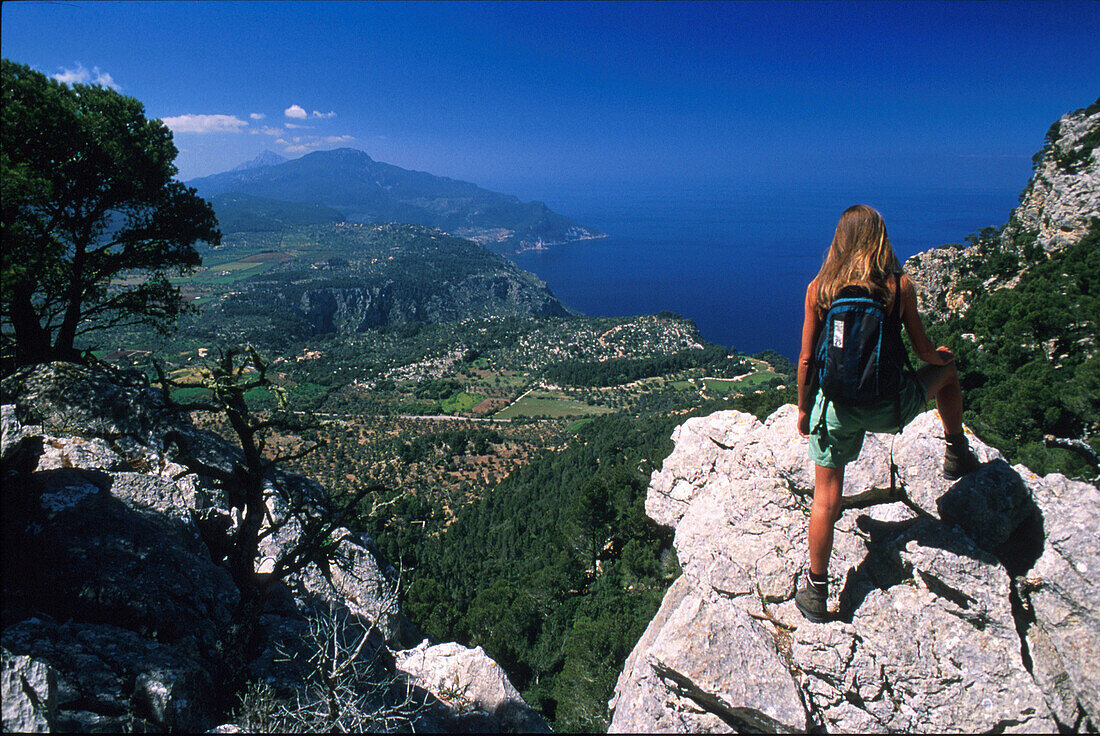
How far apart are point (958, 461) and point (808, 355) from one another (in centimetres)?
255

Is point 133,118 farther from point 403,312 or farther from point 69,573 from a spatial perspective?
point 403,312

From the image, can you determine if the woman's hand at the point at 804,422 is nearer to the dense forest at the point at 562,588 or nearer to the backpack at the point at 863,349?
the backpack at the point at 863,349

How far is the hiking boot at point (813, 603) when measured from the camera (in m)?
5.05

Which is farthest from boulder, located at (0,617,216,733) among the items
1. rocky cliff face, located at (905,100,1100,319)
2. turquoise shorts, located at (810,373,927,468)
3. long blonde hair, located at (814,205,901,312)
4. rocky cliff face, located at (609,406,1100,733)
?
rocky cliff face, located at (905,100,1100,319)

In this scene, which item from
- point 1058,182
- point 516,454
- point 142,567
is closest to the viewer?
point 142,567

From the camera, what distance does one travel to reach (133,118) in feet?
24.8

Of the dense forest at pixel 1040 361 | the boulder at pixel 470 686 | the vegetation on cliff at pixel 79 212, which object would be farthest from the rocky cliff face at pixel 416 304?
the boulder at pixel 470 686

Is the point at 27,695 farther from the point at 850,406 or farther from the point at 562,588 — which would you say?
the point at 562,588

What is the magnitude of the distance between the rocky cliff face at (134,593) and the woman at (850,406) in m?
4.14

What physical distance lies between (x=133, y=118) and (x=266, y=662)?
27.2 feet

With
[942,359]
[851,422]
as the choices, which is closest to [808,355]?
[851,422]

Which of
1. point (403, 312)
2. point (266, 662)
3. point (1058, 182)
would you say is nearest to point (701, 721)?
point (266, 662)

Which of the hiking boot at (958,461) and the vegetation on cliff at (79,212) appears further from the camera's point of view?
the vegetation on cliff at (79,212)

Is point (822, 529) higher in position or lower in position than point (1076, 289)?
lower
